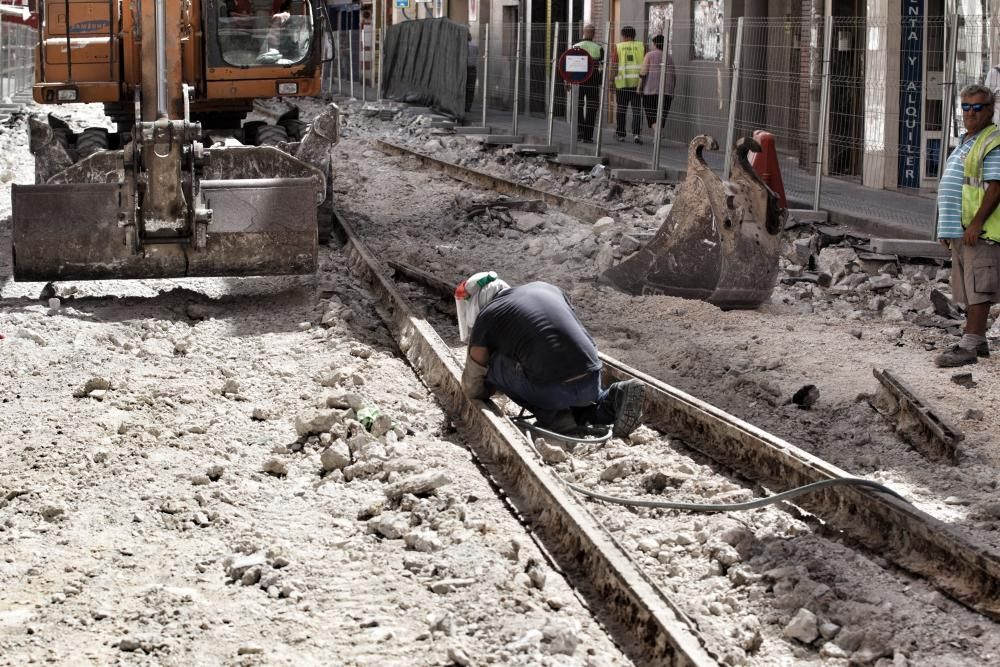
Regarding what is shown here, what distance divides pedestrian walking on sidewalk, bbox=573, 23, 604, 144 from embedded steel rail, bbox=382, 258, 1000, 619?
49.3 ft

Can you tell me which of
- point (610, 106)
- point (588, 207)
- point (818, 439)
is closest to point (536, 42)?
point (610, 106)

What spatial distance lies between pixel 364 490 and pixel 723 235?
5.76 metres

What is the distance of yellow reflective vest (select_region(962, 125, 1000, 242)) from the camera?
955 centimetres

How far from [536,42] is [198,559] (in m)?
22.6

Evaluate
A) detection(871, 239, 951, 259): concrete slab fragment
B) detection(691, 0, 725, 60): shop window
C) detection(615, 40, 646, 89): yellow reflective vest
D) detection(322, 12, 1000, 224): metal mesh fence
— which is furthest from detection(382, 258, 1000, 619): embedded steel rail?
detection(615, 40, 646, 89): yellow reflective vest

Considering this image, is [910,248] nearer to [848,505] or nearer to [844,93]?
[844,93]

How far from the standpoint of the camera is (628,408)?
7.75 meters

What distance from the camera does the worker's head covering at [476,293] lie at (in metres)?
Answer: 8.04

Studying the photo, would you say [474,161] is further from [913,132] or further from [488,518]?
[488,518]

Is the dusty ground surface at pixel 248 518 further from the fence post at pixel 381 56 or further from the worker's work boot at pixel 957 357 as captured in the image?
the fence post at pixel 381 56

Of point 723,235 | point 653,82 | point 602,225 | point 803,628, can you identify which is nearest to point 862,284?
point 723,235

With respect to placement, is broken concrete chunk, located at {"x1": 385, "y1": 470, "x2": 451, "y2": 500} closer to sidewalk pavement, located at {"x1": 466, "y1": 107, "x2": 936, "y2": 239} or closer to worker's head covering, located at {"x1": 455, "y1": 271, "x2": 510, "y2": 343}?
worker's head covering, located at {"x1": 455, "y1": 271, "x2": 510, "y2": 343}

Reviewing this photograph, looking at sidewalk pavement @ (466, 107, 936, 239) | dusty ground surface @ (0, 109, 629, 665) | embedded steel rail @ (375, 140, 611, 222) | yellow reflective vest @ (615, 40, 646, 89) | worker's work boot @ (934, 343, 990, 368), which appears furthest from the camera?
yellow reflective vest @ (615, 40, 646, 89)

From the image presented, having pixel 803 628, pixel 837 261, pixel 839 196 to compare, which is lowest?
pixel 803 628
